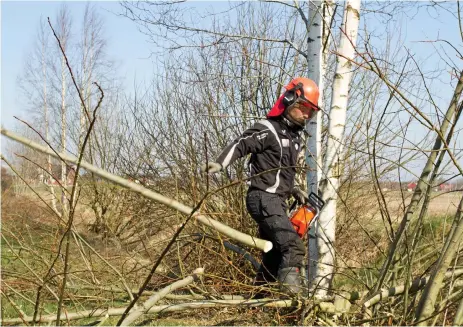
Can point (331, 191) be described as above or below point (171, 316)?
above

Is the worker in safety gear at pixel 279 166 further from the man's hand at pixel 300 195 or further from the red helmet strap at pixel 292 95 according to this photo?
the man's hand at pixel 300 195

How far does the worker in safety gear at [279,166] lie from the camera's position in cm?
430

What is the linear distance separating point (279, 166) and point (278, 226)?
509 mm

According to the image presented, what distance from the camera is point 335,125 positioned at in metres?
4.37

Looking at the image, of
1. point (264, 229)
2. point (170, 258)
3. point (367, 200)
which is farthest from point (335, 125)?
point (367, 200)

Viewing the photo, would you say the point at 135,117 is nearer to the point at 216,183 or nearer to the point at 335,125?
the point at 216,183

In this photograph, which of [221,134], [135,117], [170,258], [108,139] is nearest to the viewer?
[170,258]

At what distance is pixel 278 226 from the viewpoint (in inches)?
170

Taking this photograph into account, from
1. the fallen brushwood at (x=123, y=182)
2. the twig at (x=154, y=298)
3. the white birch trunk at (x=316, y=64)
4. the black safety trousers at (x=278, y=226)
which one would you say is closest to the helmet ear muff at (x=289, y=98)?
the white birch trunk at (x=316, y=64)

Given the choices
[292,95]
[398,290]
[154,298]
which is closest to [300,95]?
[292,95]

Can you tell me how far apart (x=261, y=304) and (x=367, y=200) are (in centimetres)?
497

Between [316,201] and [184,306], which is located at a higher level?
[316,201]

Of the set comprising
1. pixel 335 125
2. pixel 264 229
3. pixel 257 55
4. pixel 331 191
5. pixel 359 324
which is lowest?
pixel 359 324

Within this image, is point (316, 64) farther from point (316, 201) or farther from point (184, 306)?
point (184, 306)
